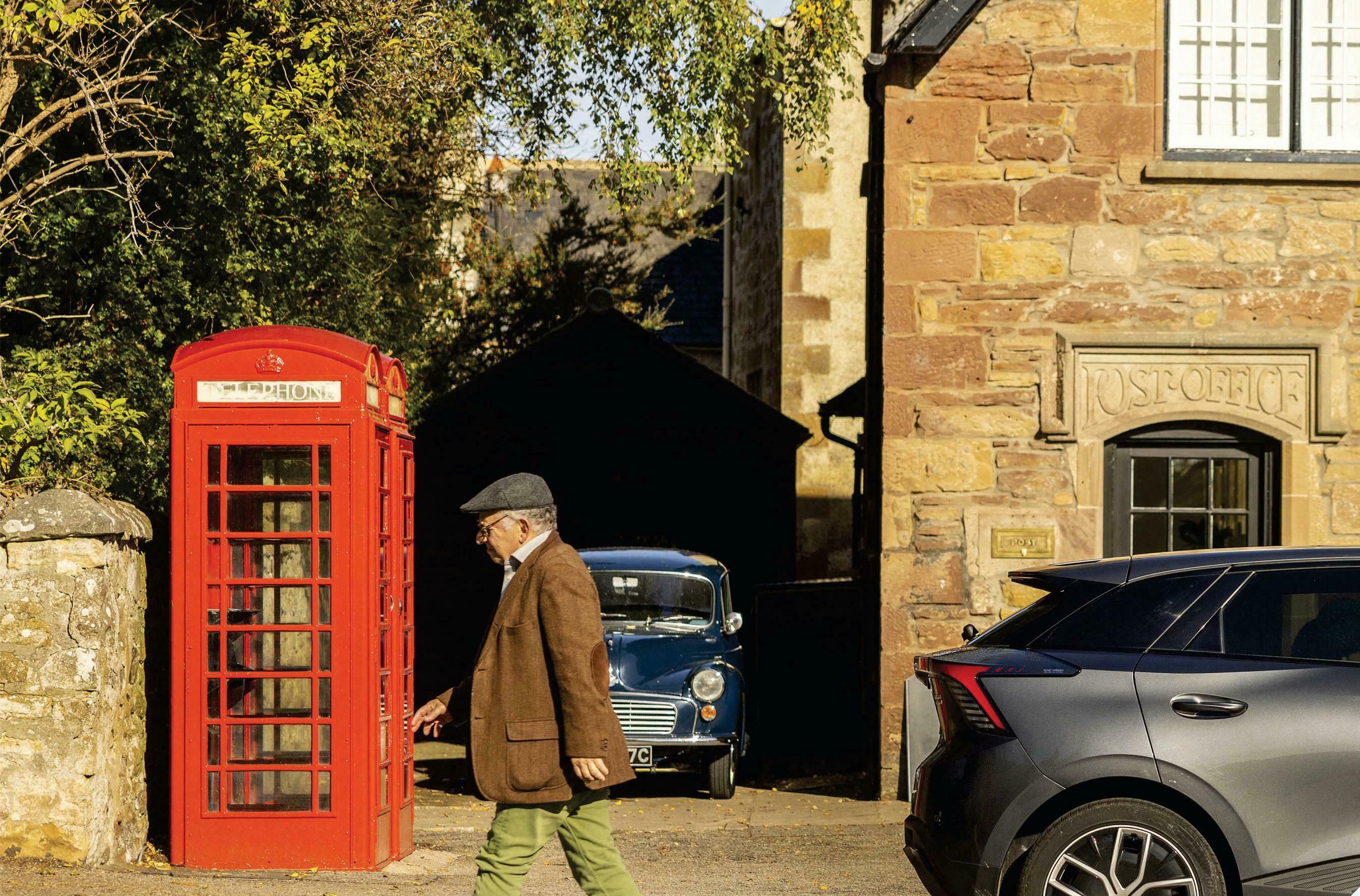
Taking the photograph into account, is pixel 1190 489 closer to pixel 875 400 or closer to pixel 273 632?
pixel 875 400

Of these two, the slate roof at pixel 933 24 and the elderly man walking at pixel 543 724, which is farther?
the slate roof at pixel 933 24

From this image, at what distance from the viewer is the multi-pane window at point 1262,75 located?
35.3 ft

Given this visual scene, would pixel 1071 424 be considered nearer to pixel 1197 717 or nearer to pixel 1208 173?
pixel 1208 173

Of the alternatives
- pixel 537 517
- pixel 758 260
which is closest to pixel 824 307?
pixel 758 260

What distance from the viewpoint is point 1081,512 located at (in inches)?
413

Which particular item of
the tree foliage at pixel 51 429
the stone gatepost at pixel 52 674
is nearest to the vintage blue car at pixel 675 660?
the tree foliage at pixel 51 429

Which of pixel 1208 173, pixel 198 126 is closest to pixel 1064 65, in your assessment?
pixel 1208 173

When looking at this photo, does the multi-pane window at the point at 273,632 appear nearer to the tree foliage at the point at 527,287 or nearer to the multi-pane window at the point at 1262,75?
the multi-pane window at the point at 1262,75

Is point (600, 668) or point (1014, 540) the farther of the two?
point (1014, 540)

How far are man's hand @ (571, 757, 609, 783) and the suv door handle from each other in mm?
2179

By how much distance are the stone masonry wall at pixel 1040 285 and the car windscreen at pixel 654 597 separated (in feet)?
5.81

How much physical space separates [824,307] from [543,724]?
14.7 metres

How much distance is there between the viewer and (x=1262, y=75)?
10.8 metres

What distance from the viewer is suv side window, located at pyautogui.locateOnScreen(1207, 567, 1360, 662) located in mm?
5695
